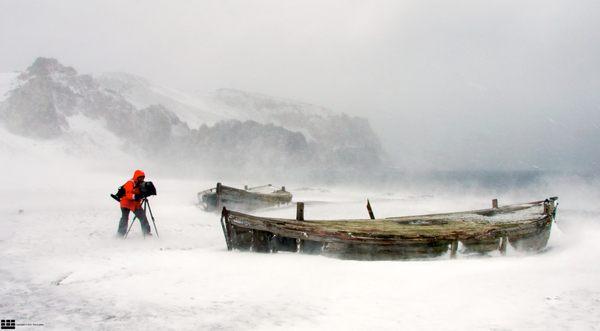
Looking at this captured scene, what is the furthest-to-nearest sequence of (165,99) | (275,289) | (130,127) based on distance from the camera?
(165,99)
(130,127)
(275,289)

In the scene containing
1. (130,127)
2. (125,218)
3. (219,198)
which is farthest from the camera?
(130,127)

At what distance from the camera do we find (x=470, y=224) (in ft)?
47.7

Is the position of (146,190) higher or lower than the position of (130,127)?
lower

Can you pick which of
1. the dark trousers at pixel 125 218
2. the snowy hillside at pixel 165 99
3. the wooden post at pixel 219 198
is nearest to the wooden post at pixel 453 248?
the dark trousers at pixel 125 218

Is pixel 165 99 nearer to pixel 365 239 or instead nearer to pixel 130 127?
pixel 130 127

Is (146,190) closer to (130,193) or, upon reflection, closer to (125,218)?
(130,193)

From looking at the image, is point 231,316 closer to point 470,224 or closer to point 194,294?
point 194,294

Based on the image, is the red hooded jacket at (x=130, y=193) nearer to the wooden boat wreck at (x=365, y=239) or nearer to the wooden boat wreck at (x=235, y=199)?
the wooden boat wreck at (x=365, y=239)

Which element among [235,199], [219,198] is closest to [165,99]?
[235,199]

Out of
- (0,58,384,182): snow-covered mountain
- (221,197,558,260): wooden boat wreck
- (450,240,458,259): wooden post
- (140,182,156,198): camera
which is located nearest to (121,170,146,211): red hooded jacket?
(140,182,156,198): camera

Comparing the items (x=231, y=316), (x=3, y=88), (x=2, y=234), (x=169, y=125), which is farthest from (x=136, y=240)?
(x=169, y=125)

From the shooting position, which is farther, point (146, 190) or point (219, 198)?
point (219, 198)

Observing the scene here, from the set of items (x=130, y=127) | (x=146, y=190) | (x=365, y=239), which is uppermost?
(x=130, y=127)

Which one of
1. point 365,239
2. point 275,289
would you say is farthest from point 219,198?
point 275,289
